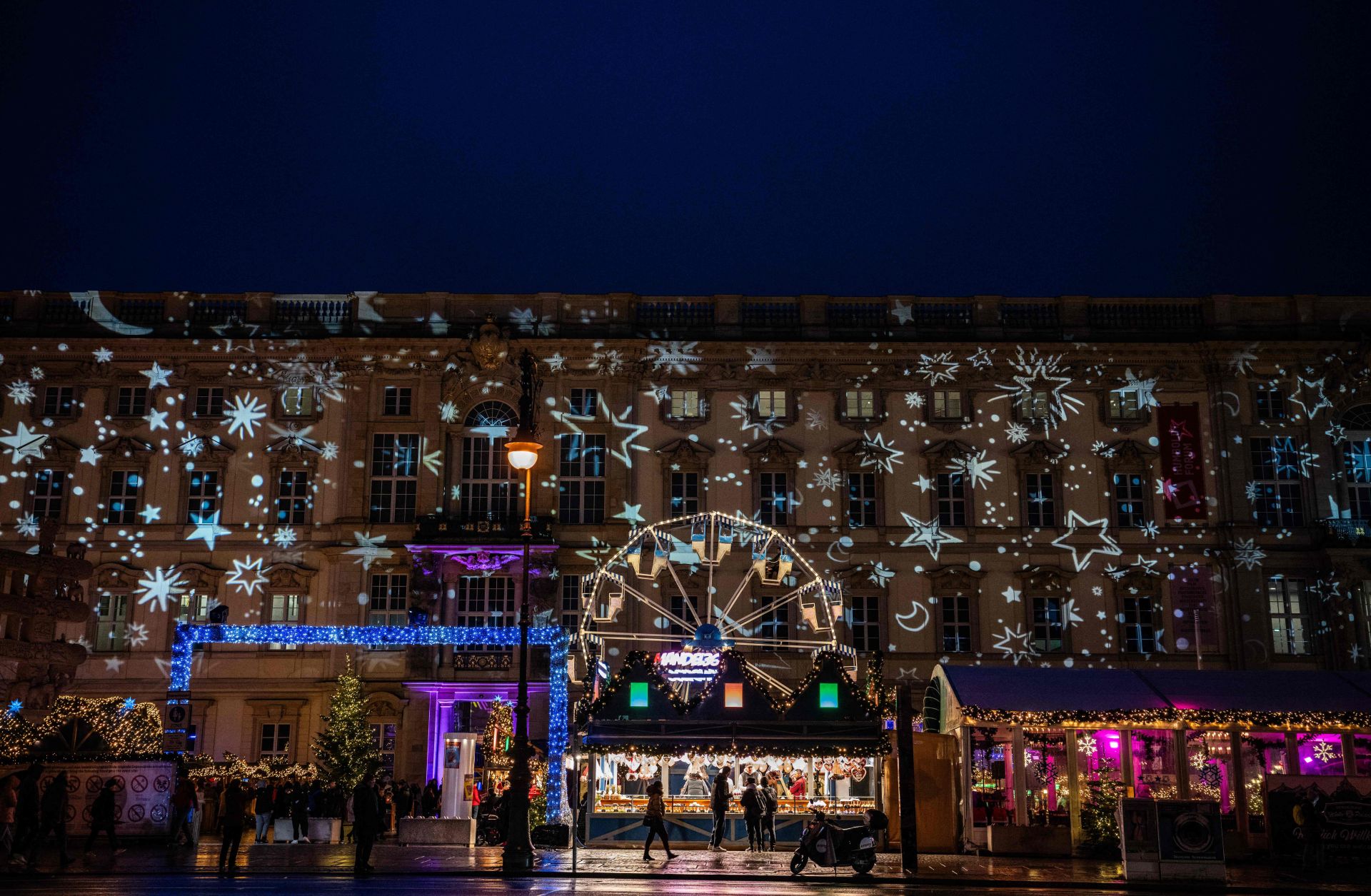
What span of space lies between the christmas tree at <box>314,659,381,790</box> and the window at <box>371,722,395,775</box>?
255 cm

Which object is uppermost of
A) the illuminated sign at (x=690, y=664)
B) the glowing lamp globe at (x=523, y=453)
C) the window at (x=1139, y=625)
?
the glowing lamp globe at (x=523, y=453)

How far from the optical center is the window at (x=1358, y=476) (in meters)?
44.9

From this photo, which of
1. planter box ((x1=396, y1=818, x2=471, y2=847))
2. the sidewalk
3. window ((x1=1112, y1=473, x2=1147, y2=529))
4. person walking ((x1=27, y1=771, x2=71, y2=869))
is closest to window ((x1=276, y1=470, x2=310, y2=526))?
planter box ((x1=396, y1=818, x2=471, y2=847))

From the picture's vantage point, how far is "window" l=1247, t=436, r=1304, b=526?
4475 centimetres

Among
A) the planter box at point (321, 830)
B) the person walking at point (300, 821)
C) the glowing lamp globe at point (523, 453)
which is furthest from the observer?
the planter box at point (321, 830)

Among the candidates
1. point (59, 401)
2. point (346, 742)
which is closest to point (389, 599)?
point (346, 742)

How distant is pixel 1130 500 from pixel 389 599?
81.4 feet

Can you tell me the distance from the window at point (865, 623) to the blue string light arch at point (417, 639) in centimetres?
1431

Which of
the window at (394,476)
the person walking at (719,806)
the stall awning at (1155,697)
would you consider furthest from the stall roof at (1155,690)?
the window at (394,476)

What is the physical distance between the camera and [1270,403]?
150 feet

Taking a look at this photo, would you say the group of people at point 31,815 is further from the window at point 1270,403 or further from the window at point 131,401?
the window at point 1270,403

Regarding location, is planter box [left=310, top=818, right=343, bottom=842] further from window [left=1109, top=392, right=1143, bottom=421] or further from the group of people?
window [left=1109, top=392, right=1143, bottom=421]

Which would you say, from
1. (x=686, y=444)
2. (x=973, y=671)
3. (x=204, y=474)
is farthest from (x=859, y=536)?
(x=204, y=474)

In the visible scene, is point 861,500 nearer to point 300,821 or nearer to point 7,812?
point 300,821
